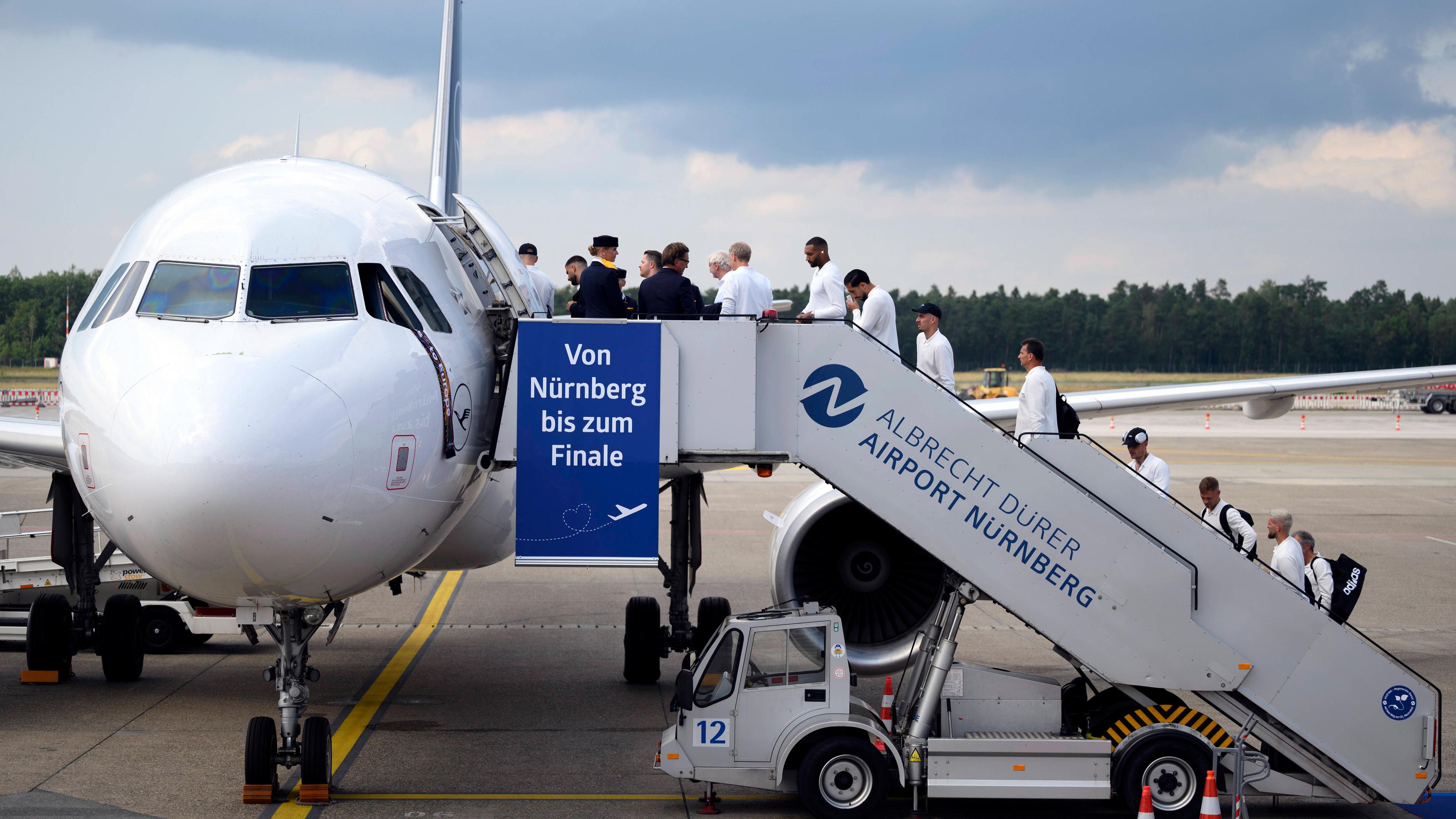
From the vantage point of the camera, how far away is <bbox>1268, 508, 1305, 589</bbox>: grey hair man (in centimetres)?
1034

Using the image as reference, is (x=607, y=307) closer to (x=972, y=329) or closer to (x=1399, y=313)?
(x=972, y=329)

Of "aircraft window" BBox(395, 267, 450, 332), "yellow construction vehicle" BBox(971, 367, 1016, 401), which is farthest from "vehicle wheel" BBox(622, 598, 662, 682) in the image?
"yellow construction vehicle" BBox(971, 367, 1016, 401)

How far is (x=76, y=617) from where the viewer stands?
12.7m

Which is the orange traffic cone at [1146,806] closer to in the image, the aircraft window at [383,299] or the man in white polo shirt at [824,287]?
the man in white polo shirt at [824,287]

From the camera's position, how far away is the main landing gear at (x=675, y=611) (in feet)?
43.6

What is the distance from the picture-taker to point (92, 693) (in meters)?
12.5

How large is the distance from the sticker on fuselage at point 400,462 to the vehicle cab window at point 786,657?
2927 mm

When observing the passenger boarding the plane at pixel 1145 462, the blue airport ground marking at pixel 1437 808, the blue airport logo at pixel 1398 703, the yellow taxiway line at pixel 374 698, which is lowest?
the yellow taxiway line at pixel 374 698

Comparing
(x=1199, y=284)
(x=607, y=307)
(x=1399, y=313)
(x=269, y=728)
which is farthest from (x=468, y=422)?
(x=1199, y=284)

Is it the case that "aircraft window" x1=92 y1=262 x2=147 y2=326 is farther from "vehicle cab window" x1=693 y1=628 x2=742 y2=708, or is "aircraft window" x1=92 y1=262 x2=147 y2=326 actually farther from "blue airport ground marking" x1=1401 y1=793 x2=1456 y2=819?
"blue airport ground marking" x1=1401 y1=793 x2=1456 y2=819

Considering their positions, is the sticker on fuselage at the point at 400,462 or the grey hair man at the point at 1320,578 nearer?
the sticker on fuselage at the point at 400,462

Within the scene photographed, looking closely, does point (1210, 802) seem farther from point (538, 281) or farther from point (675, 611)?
point (538, 281)

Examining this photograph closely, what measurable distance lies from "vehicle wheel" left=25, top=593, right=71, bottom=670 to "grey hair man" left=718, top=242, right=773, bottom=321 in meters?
7.78

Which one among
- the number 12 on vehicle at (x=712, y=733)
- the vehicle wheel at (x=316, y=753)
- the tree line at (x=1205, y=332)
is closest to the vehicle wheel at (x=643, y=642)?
the number 12 on vehicle at (x=712, y=733)
